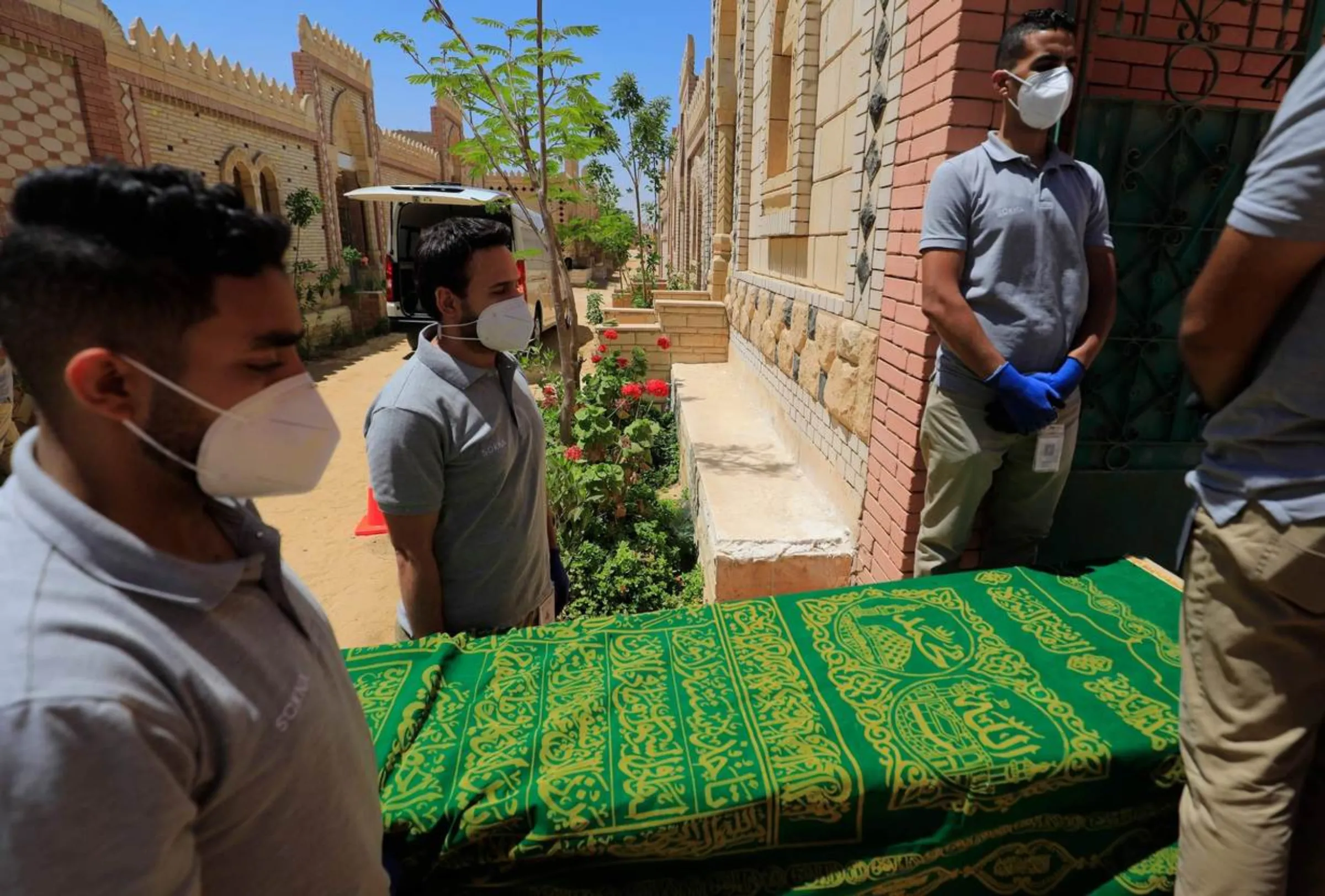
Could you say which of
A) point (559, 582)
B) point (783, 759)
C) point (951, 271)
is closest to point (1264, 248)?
point (951, 271)

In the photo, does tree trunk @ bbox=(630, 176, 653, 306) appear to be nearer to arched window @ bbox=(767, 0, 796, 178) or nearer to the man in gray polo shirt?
arched window @ bbox=(767, 0, 796, 178)

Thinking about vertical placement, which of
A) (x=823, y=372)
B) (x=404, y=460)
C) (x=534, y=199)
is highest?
(x=534, y=199)

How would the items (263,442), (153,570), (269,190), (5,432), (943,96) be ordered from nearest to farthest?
(153,570)
(263,442)
(943,96)
(5,432)
(269,190)

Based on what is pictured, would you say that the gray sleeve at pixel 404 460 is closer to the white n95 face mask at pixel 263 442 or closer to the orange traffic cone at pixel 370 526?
the white n95 face mask at pixel 263 442

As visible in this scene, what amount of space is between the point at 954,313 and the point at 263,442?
196cm

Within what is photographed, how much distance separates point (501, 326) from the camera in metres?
1.93

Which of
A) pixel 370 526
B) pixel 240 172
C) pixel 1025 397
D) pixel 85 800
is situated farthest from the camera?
pixel 240 172

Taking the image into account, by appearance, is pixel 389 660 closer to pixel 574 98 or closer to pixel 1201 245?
pixel 1201 245

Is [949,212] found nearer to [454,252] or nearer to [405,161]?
[454,252]

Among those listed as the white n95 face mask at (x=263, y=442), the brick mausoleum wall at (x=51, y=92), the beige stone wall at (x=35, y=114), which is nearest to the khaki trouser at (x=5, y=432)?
the brick mausoleum wall at (x=51, y=92)

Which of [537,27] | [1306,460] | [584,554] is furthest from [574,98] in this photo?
[1306,460]

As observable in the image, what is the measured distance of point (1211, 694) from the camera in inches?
53.4

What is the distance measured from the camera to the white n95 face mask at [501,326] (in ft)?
6.29

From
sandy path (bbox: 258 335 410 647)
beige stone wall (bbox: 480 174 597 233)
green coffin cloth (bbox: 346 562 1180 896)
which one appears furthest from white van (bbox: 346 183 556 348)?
green coffin cloth (bbox: 346 562 1180 896)
